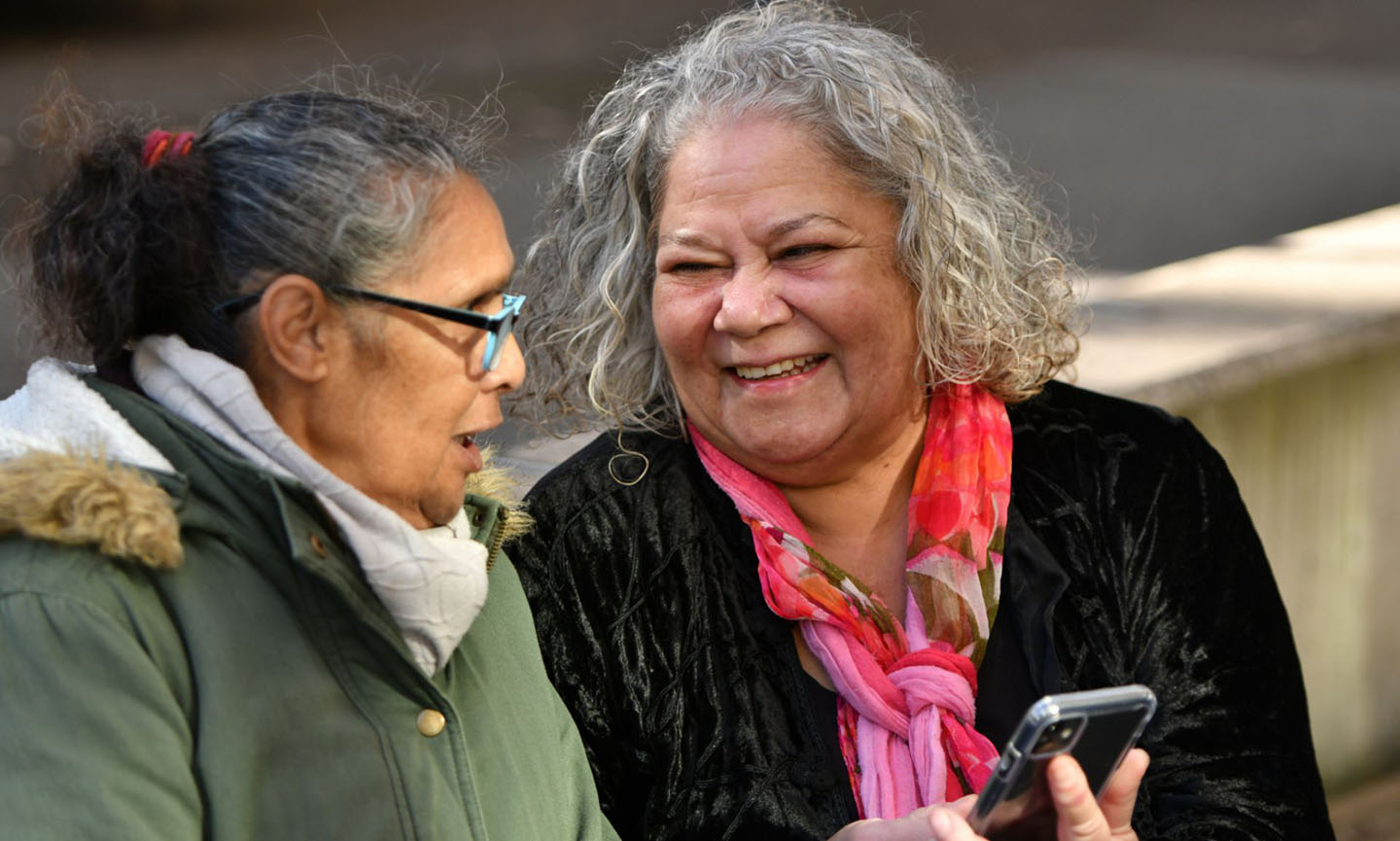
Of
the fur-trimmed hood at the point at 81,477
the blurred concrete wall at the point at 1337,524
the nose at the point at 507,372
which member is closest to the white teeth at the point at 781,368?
the nose at the point at 507,372

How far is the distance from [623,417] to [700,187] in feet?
1.41

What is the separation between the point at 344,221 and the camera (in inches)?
71.6

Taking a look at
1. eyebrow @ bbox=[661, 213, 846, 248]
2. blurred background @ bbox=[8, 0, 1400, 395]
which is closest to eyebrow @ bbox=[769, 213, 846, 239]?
eyebrow @ bbox=[661, 213, 846, 248]

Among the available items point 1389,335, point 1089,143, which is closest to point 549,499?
point 1389,335

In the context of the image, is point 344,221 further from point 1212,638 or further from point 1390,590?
point 1390,590

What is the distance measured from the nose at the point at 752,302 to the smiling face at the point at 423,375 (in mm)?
708

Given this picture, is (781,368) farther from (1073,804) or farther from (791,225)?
(1073,804)

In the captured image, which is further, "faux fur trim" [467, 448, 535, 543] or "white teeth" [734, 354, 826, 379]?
"white teeth" [734, 354, 826, 379]

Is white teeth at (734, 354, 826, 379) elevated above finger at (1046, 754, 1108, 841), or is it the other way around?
white teeth at (734, 354, 826, 379)

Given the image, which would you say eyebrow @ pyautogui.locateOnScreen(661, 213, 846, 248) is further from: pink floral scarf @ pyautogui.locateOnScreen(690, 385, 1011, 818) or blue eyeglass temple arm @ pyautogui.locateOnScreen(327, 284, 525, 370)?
blue eyeglass temple arm @ pyautogui.locateOnScreen(327, 284, 525, 370)

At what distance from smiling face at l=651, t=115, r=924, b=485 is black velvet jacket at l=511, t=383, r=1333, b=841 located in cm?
20

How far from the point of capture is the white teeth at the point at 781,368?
2.70 meters

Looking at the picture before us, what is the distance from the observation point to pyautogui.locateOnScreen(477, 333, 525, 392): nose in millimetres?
1955

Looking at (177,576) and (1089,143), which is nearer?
(177,576)
